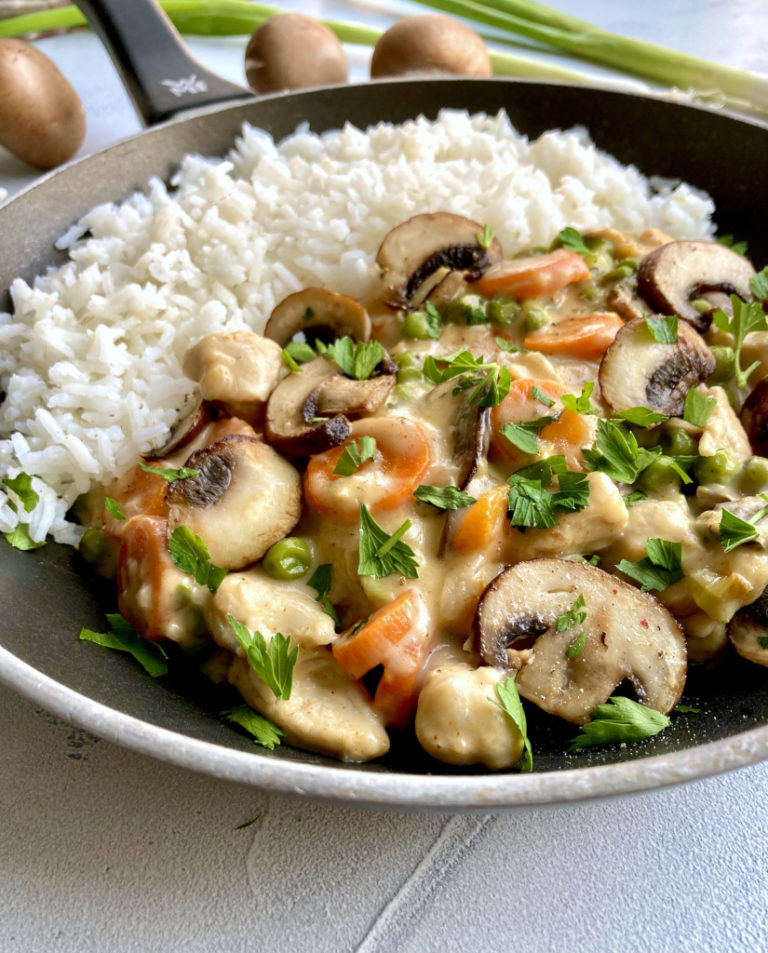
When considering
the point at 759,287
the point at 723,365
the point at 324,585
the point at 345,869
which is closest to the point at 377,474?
the point at 324,585

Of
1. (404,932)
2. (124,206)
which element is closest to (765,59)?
(124,206)

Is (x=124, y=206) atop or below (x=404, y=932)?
atop

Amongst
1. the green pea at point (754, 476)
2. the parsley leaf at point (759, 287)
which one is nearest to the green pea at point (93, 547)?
the green pea at point (754, 476)

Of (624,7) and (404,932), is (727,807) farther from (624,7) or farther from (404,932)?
(624,7)

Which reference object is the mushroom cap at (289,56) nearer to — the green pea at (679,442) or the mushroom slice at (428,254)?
the mushroom slice at (428,254)

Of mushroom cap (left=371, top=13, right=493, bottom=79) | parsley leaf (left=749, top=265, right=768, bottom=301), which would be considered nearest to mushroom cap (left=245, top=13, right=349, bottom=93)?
mushroom cap (left=371, top=13, right=493, bottom=79)

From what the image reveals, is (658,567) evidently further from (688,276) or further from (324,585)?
(688,276)
